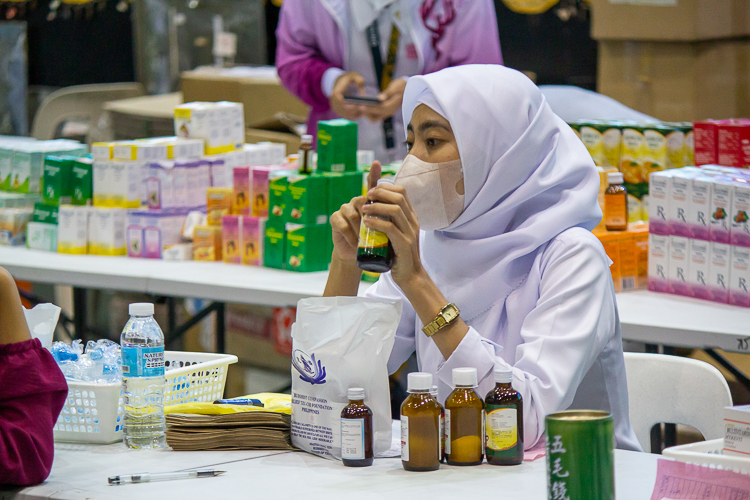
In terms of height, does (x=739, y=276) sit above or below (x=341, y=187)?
below

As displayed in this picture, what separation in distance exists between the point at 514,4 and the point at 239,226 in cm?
383

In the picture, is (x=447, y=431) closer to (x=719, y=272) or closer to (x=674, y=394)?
(x=674, y=394)

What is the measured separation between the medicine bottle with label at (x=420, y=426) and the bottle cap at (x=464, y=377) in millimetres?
48

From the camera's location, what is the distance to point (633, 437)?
2.17m

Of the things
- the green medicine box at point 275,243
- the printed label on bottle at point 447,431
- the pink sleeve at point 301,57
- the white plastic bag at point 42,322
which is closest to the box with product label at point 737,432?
the printed label on bottle at point 447,431

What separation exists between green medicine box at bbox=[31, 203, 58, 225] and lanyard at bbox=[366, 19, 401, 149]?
1.44 m

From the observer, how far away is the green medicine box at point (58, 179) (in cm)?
400

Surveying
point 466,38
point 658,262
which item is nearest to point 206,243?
point 466,38

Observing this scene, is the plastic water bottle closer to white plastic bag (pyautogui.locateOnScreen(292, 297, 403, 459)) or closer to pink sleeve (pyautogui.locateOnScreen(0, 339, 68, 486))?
pink sleeve (pyautogui.locateOnScreen(0, 339, 68, 486))

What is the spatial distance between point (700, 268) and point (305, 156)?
55.5 inches

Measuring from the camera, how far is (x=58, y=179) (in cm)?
400

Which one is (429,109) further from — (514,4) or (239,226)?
(514,4)

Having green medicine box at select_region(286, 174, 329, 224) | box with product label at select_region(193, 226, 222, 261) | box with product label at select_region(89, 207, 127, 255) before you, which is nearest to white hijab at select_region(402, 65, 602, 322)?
green medicine box at select_region(286, 174, 329, 224)

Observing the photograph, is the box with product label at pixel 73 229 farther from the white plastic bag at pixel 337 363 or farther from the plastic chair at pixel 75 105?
the plastic chair at pixel 75 105
